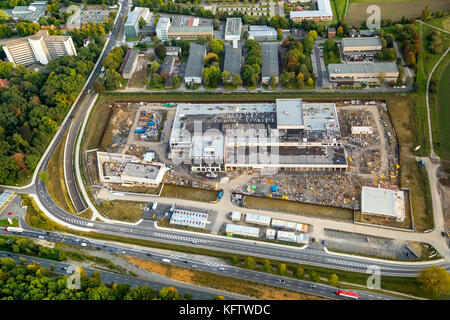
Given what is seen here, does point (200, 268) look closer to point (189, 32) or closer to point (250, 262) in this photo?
point (250, 262)

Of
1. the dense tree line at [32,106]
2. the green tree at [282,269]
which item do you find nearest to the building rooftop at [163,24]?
the dense tree line at [32,106]

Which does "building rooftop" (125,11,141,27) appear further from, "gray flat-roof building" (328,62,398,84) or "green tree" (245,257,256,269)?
"green tree" (245,257,256,269)

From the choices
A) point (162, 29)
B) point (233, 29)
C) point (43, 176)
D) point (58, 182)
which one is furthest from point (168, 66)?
point (43, 176)

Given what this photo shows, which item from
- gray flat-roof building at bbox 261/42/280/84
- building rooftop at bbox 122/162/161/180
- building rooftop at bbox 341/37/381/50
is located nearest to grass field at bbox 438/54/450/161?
building rooftop at bbox 341/37/381/50

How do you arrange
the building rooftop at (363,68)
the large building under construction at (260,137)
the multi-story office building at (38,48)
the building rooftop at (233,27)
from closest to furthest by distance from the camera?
the large building under construction at (260,137) → the building rooftop at (363,68) → the multi-story office building at (38,48) → the building rooftop at (233,27)

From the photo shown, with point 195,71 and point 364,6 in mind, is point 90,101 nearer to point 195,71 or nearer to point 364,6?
point 195,71

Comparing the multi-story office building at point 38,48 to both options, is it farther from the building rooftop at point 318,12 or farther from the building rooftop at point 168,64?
the building rooftop at point 318,12
